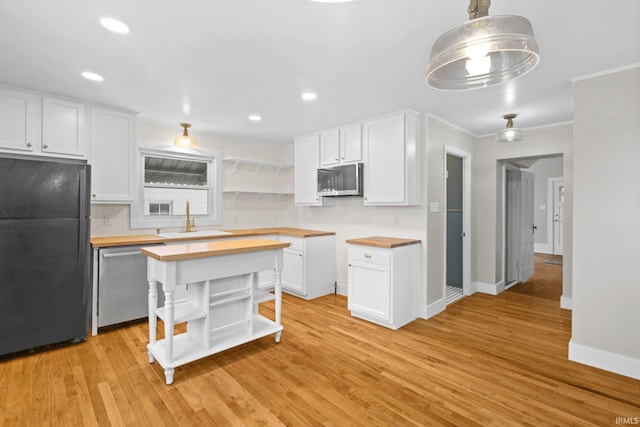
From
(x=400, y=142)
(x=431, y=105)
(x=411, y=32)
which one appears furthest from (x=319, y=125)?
(x=411, y=32)

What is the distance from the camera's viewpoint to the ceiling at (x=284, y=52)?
1.74m

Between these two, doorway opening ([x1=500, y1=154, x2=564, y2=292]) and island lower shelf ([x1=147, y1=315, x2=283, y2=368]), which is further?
doorway opening ([x1=500, y1=154, x2=564, y2=292])

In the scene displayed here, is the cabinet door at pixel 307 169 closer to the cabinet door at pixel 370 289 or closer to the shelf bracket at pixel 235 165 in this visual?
the shelf bracket at pixel 235 165

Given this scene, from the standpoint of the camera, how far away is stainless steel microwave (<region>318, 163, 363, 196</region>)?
389cm

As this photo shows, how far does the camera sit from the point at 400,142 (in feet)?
11.5

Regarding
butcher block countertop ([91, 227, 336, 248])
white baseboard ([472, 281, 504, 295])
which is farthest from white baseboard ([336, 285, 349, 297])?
white baseboard ([472, 281, 504, 295])

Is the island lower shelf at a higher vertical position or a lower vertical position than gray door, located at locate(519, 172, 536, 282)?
lower

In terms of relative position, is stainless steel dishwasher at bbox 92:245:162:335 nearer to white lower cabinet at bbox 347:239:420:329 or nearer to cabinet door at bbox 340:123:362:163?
white lower cabinet at bbox 347:239:420:329

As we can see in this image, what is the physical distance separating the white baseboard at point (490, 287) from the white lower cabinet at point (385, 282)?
5.52 ft

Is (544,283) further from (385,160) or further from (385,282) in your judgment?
(385,160)

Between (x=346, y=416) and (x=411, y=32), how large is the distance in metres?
2.43

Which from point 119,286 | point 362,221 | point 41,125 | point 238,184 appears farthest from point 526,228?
point 41,125

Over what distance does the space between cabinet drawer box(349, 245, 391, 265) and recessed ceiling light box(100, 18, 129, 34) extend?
110 inches

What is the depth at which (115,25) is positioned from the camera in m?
1.89
